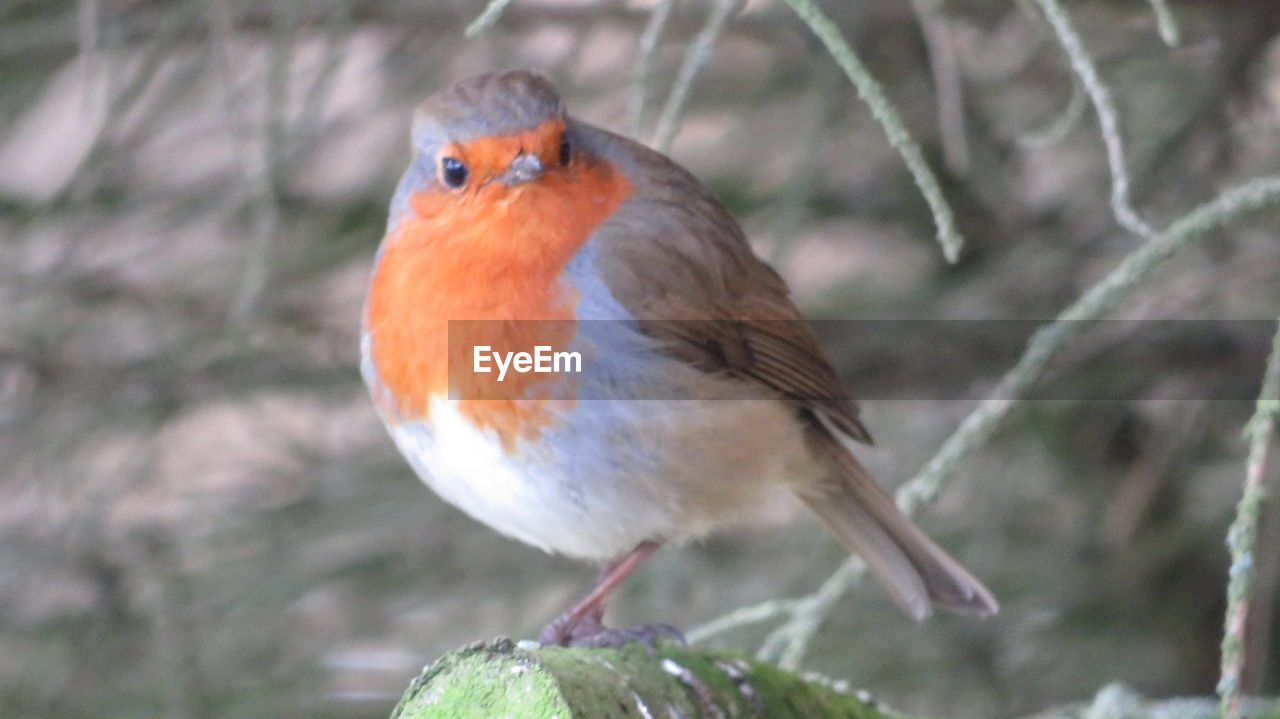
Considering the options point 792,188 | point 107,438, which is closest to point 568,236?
point 792,188

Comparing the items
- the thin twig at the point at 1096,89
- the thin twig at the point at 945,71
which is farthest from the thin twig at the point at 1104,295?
the thin twig at the point at 945,71

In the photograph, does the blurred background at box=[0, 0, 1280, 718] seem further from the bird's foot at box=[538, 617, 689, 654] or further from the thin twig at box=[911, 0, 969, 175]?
the bird's foot at box=[538, 617, 689, 654]

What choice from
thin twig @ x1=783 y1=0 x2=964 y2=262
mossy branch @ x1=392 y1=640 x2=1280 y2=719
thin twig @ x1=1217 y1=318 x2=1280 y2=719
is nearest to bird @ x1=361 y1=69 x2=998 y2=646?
mossy branch @ x1=392 y1=640 x2=1280 y2=719

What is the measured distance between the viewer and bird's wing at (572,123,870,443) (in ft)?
8.08

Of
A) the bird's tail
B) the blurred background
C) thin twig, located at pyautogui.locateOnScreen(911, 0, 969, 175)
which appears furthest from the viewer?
the blurred background

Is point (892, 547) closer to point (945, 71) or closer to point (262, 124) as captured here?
point (945, 71)

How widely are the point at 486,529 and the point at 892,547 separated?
45.9 inches

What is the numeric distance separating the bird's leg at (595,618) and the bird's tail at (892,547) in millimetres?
371

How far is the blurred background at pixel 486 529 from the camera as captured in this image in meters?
3.34

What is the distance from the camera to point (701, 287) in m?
2.58

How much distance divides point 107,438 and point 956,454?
2.26 meters

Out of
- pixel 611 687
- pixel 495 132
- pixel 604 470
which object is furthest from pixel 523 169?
pixel 611 687

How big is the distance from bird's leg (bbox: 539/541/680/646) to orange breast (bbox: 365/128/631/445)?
0.29m

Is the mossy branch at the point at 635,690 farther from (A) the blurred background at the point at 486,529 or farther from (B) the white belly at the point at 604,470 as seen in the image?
(A) the blurred background at the point at 486,529
